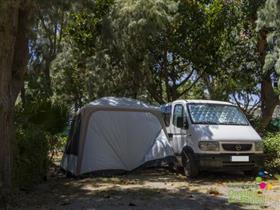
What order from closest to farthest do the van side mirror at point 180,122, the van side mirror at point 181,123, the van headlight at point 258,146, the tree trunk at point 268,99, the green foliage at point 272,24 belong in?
the van headlight at point 258,146, the van side mirror at point 181,123, the van side mirror at point 180,122, the green foliage at point 272,24, the tree trunk at point 268,99

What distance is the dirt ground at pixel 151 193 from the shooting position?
804 centimetres

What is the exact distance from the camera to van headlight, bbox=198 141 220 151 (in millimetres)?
11242

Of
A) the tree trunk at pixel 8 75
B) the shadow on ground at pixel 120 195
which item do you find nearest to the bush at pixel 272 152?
the shadow on ground at pixel 120 195

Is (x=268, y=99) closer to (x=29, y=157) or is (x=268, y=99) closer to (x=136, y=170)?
(x=136, y=170)

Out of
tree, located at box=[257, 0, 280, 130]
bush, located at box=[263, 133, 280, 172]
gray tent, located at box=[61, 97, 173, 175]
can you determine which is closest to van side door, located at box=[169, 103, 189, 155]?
gray tent, located at box=[61, 97, 173, 175]

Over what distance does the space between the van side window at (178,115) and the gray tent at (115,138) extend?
1.48ft

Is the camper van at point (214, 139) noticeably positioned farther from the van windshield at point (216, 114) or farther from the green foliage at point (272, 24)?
the green foliage at point (272, 24)

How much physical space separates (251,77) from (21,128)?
12726 millimetres

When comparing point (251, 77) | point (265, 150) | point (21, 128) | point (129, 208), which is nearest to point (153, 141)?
point (265, 150)

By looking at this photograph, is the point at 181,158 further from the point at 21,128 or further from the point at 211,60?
the point at 211,60

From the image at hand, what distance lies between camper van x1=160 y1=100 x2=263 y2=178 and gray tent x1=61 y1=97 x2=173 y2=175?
23.8 inches

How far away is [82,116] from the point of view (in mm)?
12492

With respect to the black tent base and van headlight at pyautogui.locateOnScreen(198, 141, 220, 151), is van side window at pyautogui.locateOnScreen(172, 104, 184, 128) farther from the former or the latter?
van headlight at pyautogui.locateOnScreen(198, 141, 220, 151)

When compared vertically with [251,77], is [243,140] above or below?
below
